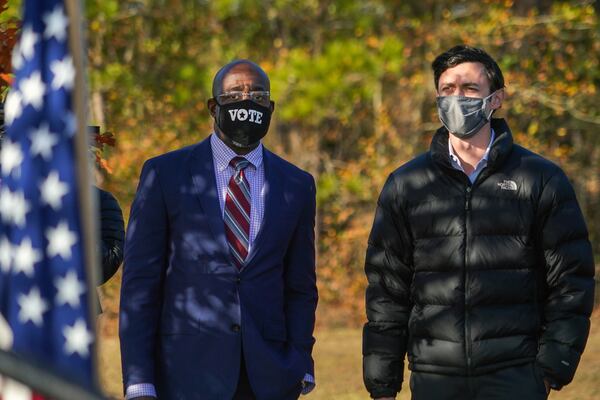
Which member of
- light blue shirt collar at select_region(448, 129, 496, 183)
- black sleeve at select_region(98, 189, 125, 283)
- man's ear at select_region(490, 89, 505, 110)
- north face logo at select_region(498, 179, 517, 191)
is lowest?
black sleeve at select_region(98, 189, 125, 283)

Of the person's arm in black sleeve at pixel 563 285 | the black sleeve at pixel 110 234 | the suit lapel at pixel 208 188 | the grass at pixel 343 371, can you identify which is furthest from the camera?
the grass at pixel 343 371

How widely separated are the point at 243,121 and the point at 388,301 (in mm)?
1036

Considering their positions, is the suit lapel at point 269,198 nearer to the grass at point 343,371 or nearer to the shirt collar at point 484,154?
the shirt collar at point 484,154

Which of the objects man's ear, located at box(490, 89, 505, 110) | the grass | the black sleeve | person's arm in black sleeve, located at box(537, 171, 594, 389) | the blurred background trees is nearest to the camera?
person's arm in black sleeve, located at box(537, 171, 594, 389)

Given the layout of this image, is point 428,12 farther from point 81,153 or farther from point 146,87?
point 81,153

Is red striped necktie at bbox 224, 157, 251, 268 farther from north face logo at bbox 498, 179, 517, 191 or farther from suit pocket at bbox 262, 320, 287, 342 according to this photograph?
north face logo at bbox 498, 179, 517, 191

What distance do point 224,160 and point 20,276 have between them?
2.77 meters

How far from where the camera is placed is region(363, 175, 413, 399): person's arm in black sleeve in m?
6.34

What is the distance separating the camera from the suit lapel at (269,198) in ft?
20.9

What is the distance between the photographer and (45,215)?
148 inches

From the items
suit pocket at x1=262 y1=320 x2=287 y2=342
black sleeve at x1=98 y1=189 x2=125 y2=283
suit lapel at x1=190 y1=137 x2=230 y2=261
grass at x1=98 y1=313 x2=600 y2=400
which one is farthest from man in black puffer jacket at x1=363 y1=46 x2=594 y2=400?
grass at x1=98 y1=313 x2=600 y2=400

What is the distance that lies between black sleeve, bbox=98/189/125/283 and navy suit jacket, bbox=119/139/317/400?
66 cm

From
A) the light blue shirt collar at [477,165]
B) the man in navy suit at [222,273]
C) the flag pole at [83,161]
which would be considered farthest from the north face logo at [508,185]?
the flag pole at [83,161]

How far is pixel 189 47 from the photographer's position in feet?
83.6
